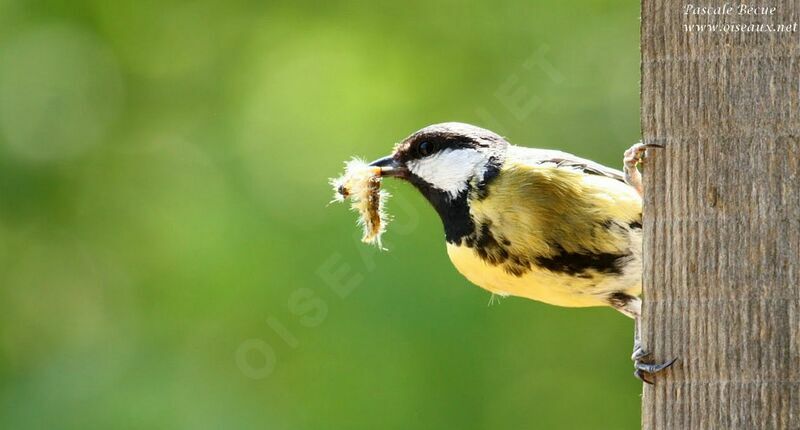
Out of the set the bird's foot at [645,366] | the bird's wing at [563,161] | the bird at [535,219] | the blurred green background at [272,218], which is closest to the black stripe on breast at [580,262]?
the bird at [535,219]

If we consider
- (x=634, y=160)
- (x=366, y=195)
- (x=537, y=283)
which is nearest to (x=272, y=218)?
(x=366, y=195)

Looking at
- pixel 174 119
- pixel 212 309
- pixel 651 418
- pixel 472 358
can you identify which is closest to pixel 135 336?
pixel 212 309

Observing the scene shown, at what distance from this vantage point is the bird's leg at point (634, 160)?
2.15 m

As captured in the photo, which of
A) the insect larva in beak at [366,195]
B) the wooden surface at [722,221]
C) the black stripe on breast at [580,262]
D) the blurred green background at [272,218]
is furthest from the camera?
the blurred green background at [272,218]

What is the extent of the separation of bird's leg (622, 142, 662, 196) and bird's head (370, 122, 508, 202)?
653mm

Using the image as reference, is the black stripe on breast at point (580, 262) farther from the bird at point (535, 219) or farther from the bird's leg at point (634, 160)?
the bird's leg at point (634, 160)

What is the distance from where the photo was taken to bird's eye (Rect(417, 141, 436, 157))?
339 centimetres

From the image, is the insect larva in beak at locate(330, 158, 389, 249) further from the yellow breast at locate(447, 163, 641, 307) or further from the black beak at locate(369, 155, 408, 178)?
the yellow breast at locate(447, 163, 641, 307)

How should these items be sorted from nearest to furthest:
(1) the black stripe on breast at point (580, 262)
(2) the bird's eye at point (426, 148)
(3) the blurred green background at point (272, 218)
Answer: (1) the black stripe on breast at point (580, 262) → (2) the bird's eye at point (426, 148) → (3) the blurred green background at point (272, 218)

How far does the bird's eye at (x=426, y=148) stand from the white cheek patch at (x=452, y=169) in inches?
0.7

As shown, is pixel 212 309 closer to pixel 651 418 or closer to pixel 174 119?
pixel 174 119

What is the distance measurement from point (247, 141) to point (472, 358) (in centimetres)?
187

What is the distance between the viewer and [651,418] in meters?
2.15

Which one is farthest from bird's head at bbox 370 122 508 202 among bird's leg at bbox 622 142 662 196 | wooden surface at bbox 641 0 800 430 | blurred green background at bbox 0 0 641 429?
blurred green background at bbox 0 0 641 429
